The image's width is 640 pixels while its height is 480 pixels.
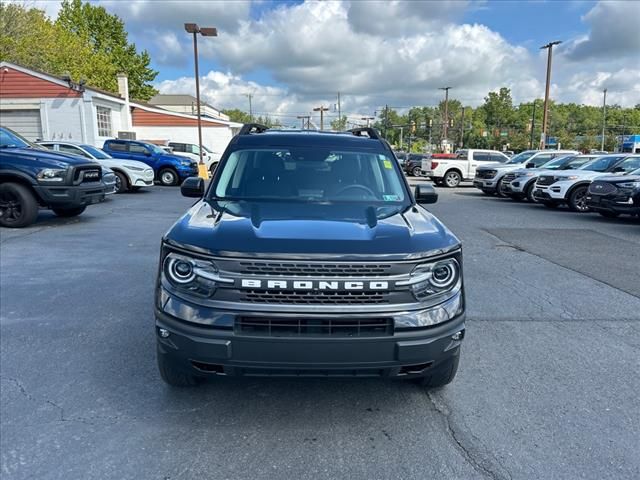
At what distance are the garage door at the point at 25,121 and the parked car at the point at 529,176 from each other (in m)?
22.6

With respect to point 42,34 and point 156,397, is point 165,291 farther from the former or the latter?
point 42,34

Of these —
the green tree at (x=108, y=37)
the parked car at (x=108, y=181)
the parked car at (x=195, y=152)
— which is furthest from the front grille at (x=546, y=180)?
the green tree at (x=108, y=37)

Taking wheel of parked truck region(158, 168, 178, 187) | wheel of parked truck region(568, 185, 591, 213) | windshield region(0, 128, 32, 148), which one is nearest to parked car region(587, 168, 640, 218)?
wheel of parked truck region(568, 185, 591, 213)

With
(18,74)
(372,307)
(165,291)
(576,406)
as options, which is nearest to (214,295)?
(165,291)

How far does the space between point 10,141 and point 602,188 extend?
1292 cm

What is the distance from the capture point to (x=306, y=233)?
9.03 feet

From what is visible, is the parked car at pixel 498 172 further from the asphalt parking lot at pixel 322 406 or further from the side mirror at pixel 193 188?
the side mirror at pixel 193 188

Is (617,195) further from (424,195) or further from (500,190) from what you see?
(424,195)

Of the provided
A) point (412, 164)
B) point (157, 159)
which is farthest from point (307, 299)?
point (412, 164)

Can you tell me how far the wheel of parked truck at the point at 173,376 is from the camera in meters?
2.99

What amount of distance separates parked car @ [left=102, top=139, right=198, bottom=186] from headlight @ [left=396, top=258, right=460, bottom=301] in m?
18.2

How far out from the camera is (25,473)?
246 cm

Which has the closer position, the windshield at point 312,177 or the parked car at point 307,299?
the parked car at point 307,299

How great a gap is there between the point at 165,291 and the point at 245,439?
0.97 metres
